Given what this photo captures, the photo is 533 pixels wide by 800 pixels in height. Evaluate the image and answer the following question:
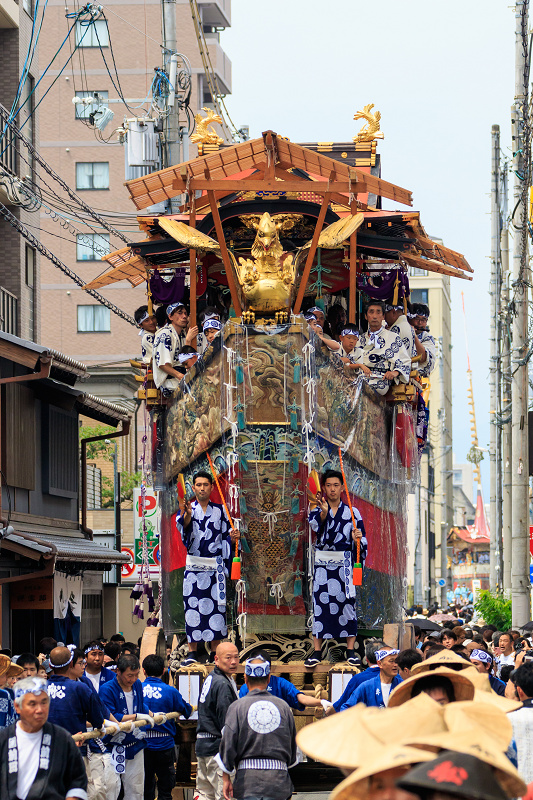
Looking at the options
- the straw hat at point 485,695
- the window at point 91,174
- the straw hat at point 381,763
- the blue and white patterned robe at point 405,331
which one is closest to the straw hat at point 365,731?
the straw hat at point 381,763

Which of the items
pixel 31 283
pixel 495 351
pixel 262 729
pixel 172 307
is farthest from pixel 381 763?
pixel 495 351

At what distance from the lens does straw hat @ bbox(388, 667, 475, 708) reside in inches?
→ 221

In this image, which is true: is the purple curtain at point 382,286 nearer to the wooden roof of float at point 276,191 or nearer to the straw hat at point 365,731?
the wooden roof of float at point 276,191

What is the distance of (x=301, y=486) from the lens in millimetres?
12914

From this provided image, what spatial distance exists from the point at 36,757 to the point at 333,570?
6.00 meters

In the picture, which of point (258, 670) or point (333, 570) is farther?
point (333, 570)

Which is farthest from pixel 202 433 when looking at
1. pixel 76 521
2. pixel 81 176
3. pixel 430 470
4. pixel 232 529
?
pixel 430 470

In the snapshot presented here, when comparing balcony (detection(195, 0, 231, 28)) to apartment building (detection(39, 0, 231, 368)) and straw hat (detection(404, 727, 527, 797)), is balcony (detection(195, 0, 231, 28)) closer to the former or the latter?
apartment building (detection(39, 0, 231, 368))

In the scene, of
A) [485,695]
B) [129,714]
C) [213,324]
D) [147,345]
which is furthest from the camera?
[147,345]

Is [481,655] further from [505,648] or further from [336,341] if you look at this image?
[336,341]

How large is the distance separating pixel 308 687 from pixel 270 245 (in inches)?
180

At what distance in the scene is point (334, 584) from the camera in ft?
41.2

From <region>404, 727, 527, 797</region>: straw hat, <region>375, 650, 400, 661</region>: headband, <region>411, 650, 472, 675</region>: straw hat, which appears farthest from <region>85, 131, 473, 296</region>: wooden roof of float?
<region>404, 727, 527, 797</region>: straw hat

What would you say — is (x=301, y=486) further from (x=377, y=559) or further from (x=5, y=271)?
(x=5, y=271)
